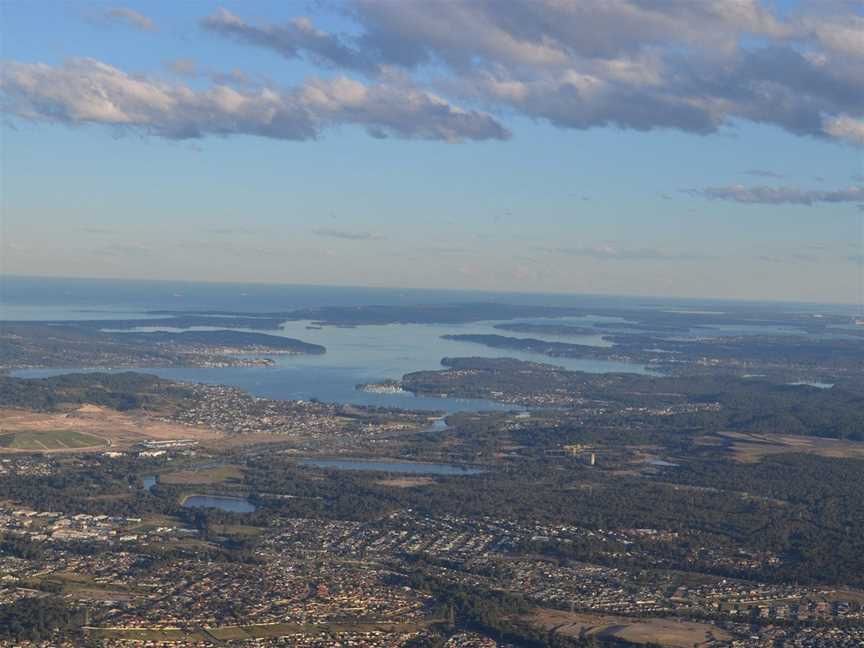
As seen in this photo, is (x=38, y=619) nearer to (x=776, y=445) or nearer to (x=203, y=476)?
(x=203, y=476)

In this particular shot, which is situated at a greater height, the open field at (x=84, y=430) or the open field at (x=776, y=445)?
the open field at (x=776, y=445)

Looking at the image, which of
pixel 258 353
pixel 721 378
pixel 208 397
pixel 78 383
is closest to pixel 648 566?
pixel 208 397

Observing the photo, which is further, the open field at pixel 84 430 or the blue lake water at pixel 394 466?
the open field at pixel 84 430

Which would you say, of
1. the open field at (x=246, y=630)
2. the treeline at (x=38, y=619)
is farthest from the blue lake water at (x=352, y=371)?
the treeline at (x=38, y=619)

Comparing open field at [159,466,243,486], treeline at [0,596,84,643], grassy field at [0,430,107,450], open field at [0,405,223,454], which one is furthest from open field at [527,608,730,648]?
grassy field at [0,430,107,450]

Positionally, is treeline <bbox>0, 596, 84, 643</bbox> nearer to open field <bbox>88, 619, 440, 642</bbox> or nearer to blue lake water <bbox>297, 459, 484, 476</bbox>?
open field <bbox>88, 619, 440, 642</bbox>

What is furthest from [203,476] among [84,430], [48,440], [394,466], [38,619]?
[38,619]

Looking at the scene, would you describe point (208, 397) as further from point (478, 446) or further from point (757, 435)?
point (757, 435)

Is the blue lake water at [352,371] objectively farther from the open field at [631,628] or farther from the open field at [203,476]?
the open field at [631,628]
